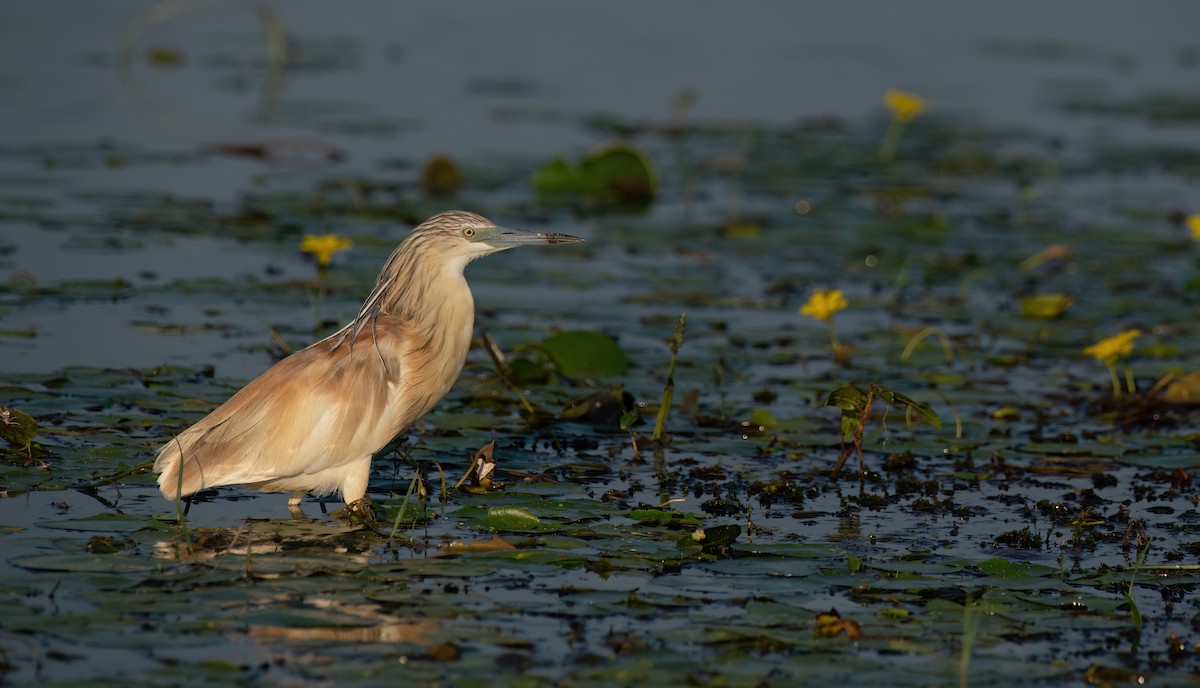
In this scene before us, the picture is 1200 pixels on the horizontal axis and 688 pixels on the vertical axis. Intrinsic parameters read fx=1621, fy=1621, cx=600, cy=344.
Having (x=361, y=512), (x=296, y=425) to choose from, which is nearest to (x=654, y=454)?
(x=361, y=512)

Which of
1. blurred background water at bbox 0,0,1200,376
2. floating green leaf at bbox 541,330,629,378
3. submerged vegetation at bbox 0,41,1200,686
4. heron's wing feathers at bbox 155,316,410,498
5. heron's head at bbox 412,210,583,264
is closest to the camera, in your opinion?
submerged vegetation at bbox 0,41,1200,686

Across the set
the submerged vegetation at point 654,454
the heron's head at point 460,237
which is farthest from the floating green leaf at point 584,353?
the heron's head at point 460,237

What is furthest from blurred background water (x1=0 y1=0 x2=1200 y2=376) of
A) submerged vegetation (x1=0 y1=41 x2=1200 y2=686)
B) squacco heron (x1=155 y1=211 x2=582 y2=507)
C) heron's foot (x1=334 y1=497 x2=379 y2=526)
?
heron's foot (x1=334 y1=497 x2=379 y2=526)

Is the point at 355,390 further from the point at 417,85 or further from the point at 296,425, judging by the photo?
the point at 417,85

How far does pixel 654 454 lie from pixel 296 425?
197 centimetres

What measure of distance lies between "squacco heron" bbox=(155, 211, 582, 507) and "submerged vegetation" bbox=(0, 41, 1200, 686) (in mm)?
228

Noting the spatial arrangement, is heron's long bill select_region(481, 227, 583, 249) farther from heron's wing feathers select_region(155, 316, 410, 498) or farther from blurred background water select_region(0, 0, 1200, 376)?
blurred background water select_region(0, 0, 1200, 376)

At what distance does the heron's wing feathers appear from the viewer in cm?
624

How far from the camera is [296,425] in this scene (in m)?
6.27

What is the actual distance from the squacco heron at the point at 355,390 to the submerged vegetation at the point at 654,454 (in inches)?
9.0

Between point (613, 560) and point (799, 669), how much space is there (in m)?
1.13

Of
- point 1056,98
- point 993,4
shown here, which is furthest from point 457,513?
point 993,4

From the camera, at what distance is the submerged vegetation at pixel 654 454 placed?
17.2 feet

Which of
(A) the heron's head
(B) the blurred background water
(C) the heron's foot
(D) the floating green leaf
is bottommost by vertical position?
(C) the heron's foot
